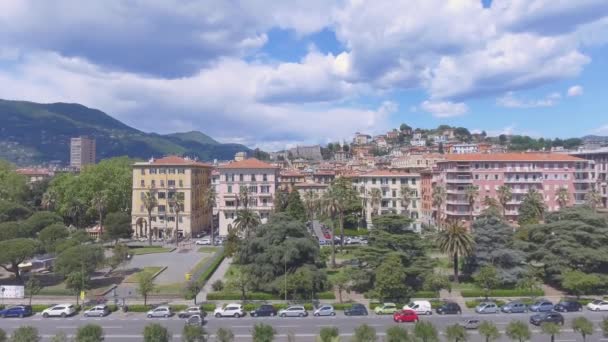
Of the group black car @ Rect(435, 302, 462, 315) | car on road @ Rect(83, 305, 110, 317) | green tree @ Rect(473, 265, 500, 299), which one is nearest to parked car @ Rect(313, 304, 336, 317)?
black car @ Rect(435, 302, 462, 315)

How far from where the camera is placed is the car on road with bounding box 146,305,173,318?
45.8 metres

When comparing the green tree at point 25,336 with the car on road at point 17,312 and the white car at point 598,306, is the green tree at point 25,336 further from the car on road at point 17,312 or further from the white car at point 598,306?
the white car at point 598,306

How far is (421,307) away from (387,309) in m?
3.54

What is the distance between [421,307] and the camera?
1832 inches

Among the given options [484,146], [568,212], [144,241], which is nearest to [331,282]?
[568,212]

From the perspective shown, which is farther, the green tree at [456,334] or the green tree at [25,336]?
the green tree at [456,334]

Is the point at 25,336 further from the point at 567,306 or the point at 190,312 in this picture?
the point at 567,306

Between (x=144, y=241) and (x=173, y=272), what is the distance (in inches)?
1371

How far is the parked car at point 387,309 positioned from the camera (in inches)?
1827

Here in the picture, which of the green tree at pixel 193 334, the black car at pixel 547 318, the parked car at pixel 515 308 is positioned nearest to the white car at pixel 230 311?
the green tree at pixel 193 334

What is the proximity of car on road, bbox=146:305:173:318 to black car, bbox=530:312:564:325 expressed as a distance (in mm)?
35735

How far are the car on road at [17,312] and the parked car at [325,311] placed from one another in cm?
2976

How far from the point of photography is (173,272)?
6562cm

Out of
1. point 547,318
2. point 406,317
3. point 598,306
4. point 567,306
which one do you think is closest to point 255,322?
point 406,317
